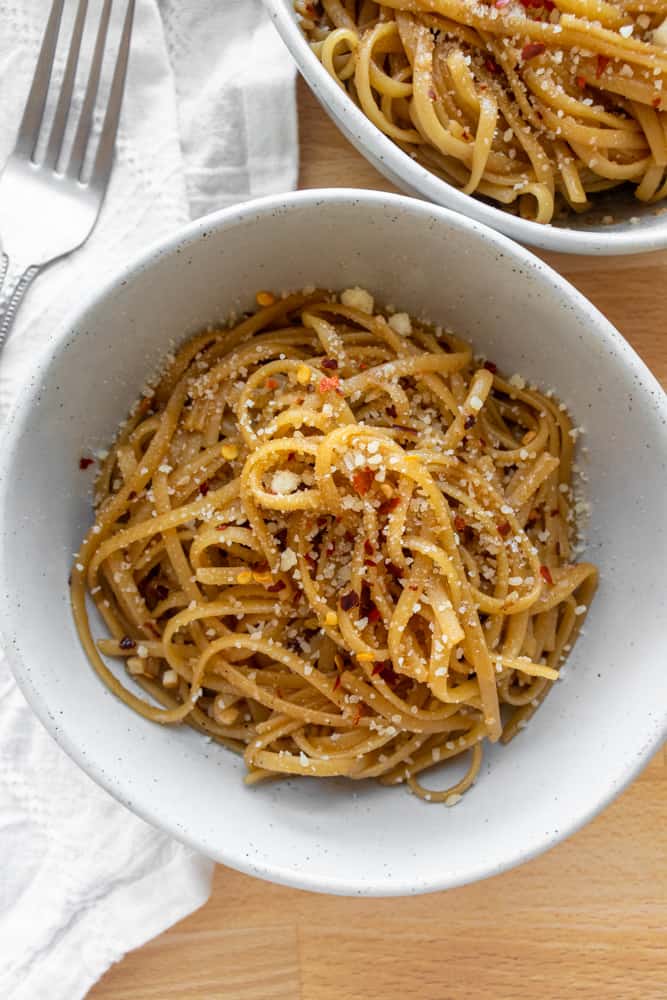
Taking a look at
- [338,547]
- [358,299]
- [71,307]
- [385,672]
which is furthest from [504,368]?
[71,307]

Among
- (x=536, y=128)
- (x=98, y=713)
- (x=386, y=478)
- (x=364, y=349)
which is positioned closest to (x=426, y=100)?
(x=536, y=128)

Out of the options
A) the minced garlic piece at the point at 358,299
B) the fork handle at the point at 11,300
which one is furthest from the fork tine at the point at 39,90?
the minced garlic piece at the point at 358,299

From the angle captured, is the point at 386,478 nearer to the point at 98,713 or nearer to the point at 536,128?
the point at 98,713

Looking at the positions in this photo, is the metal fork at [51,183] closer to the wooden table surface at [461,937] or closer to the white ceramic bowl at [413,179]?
the white ceramic bowl at [413,179]

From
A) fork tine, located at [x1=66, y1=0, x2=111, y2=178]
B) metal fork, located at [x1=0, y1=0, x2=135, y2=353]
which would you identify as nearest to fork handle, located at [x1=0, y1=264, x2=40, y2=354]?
metal fork, located at [x1=0, y1=0, x2=135, y2=353]

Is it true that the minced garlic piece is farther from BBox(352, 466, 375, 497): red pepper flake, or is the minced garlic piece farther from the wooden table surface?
the wooden table surface

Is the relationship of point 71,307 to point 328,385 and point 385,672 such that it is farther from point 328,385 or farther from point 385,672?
point 385,672
